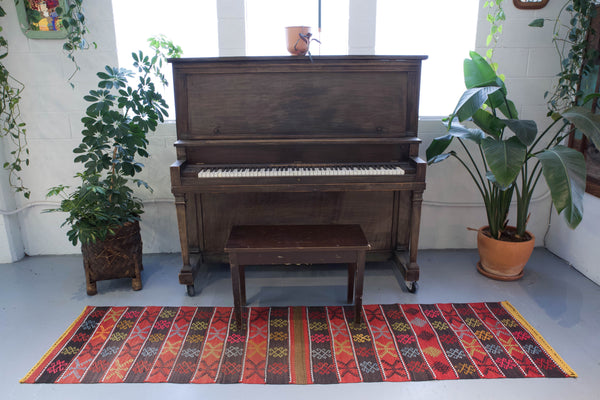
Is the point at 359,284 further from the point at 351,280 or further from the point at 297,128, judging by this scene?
the point at 297,128

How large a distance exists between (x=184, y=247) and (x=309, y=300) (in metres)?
0.79

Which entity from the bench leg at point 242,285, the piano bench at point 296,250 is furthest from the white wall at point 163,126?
the piano bench at point 296,250

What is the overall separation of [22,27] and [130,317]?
1986mm

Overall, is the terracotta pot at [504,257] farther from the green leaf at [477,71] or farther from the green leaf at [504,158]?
the green leaf at [477,71]

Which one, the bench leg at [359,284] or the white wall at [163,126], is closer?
the bench leg at [359,284]

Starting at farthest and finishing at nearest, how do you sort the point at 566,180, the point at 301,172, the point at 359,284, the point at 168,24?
1. the point at 168,24
2. the point at 301,172
3. the point at 359,284
4. the point at 566,180

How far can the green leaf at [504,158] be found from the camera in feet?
6.87

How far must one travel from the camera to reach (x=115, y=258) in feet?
8.29

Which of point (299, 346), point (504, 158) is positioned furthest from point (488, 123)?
point (299, 346)

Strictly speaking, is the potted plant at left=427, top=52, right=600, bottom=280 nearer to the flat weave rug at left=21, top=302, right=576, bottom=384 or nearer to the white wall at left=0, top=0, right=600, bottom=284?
the white wall at left=0, top=0, right=600, bottom=284

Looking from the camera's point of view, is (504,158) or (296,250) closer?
(296,250)

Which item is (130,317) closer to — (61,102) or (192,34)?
(61,102)

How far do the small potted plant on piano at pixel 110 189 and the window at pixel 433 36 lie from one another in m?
1.60

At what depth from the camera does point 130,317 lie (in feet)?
7.55
